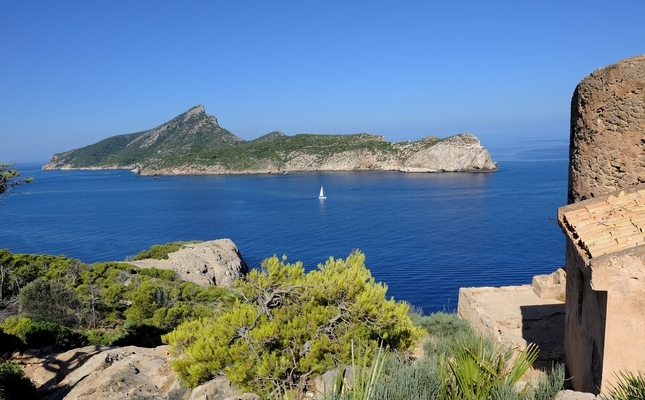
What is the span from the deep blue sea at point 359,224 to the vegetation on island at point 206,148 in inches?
1073

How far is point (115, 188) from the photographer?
9638cm

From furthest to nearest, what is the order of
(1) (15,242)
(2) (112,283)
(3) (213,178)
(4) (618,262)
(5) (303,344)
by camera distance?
(3) (213,178) < (1) (15,242) < (2) (112,283) < (5) (303,344) < (4) (618,262)

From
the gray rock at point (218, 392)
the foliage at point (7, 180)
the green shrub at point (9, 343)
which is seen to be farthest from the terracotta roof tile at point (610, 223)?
the green shrub at point (9, 343)

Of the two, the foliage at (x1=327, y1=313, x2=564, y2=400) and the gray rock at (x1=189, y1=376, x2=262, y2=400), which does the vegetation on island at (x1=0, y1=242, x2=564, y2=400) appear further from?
the gray rock at (x1=189, y1=376, x2=262, y2=400)

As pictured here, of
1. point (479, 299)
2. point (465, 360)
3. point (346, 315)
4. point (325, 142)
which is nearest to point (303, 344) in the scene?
point (346, 315)

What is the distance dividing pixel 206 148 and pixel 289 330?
152 meters

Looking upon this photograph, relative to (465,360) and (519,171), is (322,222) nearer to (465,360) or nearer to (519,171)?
(465,360)

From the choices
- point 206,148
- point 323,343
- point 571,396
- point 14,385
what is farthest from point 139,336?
point 206,148

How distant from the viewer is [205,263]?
29219mm

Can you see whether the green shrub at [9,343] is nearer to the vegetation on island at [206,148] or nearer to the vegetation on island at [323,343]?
the vegetation on island at [323,343]

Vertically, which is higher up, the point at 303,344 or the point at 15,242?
the point at 303,344

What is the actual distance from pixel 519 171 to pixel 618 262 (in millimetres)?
98633

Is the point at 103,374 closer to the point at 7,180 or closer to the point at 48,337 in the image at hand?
the point at 48,337

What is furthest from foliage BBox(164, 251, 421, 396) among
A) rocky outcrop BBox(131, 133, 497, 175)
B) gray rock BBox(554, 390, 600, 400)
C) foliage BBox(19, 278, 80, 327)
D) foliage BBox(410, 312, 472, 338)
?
rocky outcrop BBox(131, 133, 497, 175)
